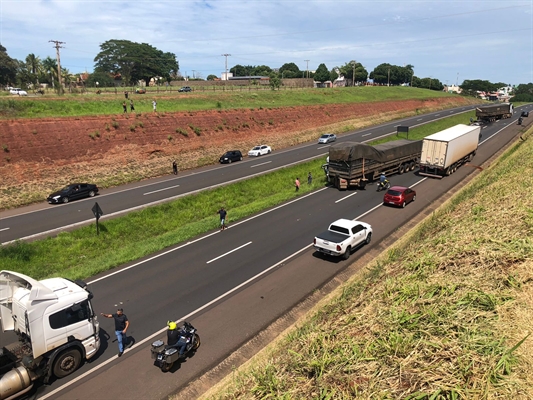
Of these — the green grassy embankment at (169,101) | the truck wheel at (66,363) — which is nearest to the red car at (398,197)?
the truck wheel at (66,363)

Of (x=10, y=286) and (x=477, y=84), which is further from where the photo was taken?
(x=477, y=84)

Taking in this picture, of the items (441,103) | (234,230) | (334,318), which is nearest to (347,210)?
(234,230)

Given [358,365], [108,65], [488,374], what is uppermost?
[108,65]

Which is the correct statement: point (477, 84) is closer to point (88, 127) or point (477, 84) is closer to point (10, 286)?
point (88, 127)

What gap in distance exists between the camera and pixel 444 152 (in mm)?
33500

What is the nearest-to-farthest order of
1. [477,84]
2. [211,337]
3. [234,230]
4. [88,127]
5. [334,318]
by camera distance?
1. [334,318]
2. [211,337]
3. [234,230]
4. [88,127]
5. [477,84]

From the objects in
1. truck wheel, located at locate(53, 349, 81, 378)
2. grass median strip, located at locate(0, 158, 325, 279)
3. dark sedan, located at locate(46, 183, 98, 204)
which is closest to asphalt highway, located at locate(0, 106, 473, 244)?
dark sedan, located at locate(46, 183, 98, 204)

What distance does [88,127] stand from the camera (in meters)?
38.5

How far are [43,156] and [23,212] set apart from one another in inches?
319

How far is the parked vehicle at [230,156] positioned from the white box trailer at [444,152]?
22720 mm

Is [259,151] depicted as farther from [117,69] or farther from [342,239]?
[117,69]

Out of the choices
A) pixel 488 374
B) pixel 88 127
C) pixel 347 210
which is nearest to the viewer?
pixel 488 374

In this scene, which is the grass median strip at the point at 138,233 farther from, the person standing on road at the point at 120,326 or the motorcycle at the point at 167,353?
the motorcycle at the point at 167,353

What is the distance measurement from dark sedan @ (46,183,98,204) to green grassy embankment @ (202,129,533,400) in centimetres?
2658
